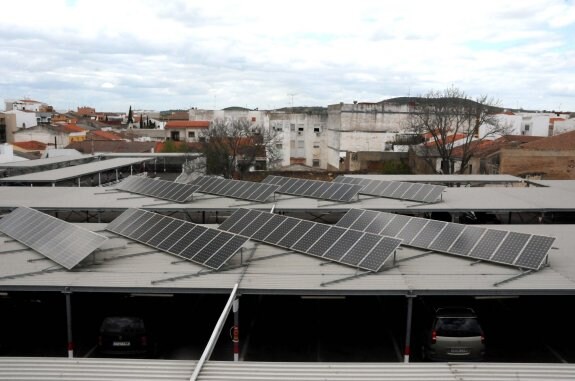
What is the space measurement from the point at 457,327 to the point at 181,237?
6959 mm

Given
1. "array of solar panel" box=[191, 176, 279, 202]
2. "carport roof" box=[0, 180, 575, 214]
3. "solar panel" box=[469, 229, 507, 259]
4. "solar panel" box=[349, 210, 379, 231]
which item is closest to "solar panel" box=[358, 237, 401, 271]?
"solar panel" box=[469, 229, 507, 259]

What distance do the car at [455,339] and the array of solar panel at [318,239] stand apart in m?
1.80

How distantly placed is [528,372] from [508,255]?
5.39 metres

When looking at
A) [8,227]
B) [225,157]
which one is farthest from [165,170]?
[8,227]

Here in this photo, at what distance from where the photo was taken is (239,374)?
22.0 ft

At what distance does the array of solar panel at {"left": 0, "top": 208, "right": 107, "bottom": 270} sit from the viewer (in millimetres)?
11547

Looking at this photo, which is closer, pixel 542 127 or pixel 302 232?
pixel 302 232

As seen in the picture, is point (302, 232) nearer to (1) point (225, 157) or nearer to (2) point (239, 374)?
(2) point (239, 374)

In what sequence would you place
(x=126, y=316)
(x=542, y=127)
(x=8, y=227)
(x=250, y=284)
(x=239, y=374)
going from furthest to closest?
(x=542, y=127), (x=8, y=227), (x=126, y=316), (x=250, y=284), (x=239, y=374)

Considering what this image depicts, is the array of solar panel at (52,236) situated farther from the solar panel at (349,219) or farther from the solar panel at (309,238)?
the solar panel at (349,219)

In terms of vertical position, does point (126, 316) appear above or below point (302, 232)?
below

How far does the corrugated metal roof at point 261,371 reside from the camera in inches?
258

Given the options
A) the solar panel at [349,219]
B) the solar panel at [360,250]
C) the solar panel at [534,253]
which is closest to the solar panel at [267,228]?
the solar panel at [349,219]

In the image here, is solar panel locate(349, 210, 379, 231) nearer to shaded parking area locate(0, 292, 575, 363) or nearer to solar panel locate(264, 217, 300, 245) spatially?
solar panel locate(264, 217, 300, 245)
